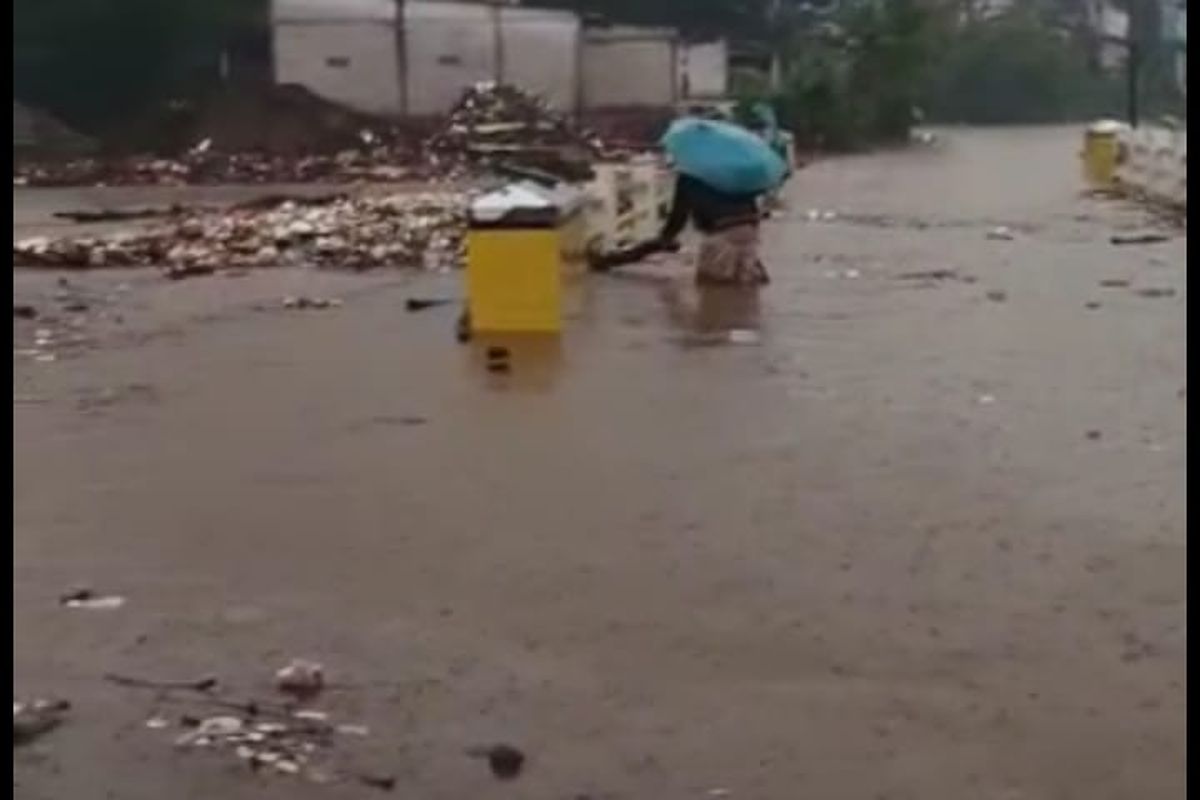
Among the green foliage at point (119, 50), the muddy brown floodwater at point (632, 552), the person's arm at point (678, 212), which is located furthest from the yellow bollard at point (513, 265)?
the green foliage at point (119, 50)

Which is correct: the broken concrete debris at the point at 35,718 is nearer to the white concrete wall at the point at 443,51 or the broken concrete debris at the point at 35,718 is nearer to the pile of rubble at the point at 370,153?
the pile of rubble at the point at 370,153

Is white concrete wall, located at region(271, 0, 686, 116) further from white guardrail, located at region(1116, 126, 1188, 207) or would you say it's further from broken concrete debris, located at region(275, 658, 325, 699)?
broken concrete debris, located at region(275, 658, 325, 699)

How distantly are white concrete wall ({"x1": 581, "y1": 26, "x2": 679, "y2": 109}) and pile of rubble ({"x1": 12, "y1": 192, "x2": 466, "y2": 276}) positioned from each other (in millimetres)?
29630

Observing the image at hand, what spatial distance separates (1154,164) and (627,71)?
2739cm

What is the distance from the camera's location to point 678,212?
68.1 feet

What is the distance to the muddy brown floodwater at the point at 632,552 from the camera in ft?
22.5

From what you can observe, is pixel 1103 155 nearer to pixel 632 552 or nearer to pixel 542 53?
pixel 542 53

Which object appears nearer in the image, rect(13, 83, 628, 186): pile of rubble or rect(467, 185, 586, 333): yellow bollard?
rect(467, 185, 586, 333): yellow bollard

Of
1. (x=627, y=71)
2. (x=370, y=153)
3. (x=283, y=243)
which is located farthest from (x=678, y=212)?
(x=627, y=71)

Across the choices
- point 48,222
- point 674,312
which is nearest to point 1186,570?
point 674,312

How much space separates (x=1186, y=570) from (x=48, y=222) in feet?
87.7

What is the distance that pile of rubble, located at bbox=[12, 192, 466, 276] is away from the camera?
25.1 metres

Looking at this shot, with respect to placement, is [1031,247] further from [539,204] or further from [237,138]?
[237,138]

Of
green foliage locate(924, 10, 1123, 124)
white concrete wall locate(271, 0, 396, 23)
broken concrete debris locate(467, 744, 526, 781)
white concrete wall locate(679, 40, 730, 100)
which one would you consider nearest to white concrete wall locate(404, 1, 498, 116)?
white concrete wall locate(271, 0, 396, 23)
